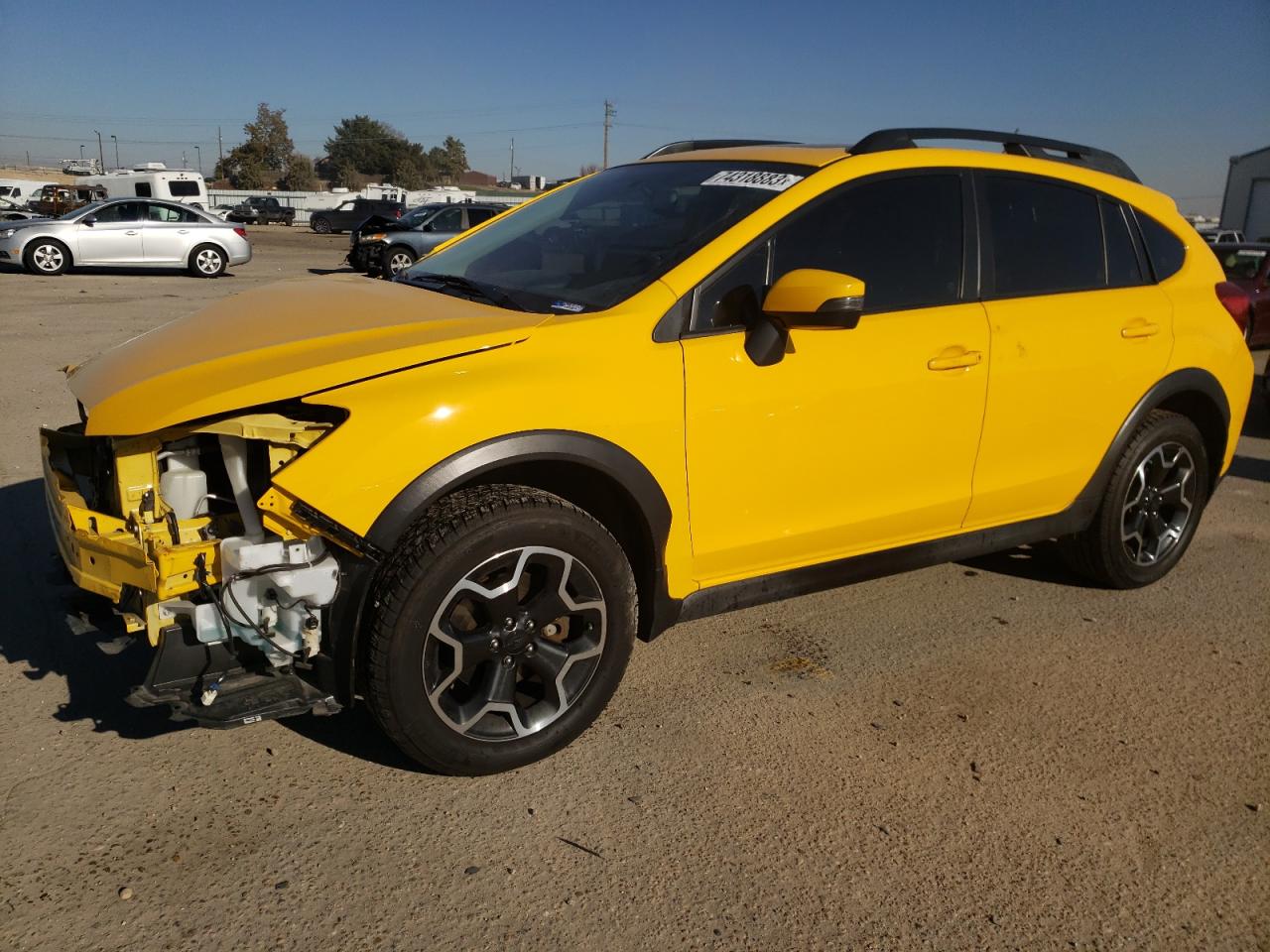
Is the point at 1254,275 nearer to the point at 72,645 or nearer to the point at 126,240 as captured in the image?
the point at 72,645

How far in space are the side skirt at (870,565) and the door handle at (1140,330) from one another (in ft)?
2.37

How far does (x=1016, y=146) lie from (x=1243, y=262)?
957cm

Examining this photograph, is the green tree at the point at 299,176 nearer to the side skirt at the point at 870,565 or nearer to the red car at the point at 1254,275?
the red car at the point at 1254,275

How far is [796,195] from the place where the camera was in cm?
321

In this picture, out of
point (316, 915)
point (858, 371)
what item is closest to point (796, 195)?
point (858, 371)

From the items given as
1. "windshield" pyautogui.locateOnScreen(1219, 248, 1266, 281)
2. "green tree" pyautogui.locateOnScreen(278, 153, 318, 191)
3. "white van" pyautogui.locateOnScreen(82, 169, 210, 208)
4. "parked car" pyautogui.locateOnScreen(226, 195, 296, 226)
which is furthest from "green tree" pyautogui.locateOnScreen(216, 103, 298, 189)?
"windshield" pyautogui.locateOnScreen(1219, 248, 1266, 281)

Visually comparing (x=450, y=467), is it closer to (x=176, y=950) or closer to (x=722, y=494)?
(x=722, y=494)

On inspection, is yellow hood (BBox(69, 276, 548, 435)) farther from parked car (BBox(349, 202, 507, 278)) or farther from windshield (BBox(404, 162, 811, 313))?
parked car (BBox(349, 202, 507, 278))

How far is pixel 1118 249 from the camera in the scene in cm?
409

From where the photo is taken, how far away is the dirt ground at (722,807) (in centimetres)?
236

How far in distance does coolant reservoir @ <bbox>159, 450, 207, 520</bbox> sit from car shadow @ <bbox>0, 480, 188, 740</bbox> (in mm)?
433

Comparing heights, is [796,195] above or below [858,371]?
above

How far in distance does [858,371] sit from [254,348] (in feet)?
6.19

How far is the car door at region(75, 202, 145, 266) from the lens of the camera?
59.0 feet
